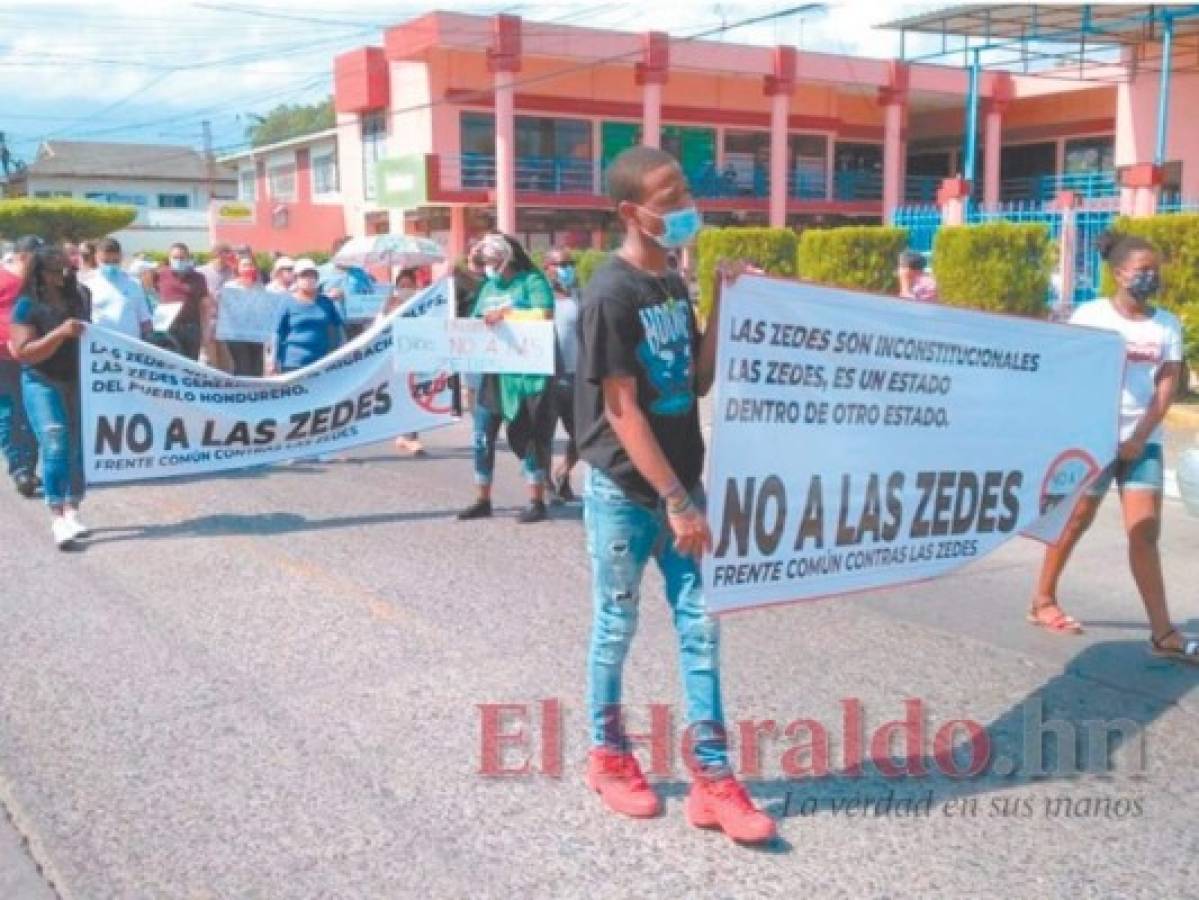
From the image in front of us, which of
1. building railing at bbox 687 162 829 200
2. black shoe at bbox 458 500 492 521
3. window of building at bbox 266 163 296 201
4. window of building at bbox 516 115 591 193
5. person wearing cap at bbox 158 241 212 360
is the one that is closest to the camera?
black shoe at bbox 458 500 492 521

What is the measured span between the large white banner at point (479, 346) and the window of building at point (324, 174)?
1529 inches

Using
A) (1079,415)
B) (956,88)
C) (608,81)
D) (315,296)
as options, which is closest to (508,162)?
(608,81)

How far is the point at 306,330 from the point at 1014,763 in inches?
299

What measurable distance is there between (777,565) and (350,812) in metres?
1.56

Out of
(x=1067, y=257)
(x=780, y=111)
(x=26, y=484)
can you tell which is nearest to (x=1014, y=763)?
(x=26, y=484)

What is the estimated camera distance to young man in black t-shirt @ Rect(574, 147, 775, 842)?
359 centimetres

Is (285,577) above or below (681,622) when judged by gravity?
below

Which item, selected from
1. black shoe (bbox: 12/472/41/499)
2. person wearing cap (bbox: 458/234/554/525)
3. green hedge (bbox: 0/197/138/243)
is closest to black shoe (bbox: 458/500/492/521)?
person wearing cap (bbox: 458/234/554/525)

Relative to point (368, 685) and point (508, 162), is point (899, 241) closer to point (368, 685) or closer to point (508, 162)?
point (368, 685)

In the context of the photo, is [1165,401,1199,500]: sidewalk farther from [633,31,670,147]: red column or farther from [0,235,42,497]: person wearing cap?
[633,31,670,147]: red column

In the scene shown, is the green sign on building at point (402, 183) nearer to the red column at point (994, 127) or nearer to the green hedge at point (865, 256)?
the red column at point (994, 127)

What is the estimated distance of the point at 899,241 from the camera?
18.5 m

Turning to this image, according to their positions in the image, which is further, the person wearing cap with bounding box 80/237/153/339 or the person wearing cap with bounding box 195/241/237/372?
the person wearing cap with bounding box 195/241/237/372

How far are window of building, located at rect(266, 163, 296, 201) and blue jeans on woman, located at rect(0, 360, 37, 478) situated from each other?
41.9m
